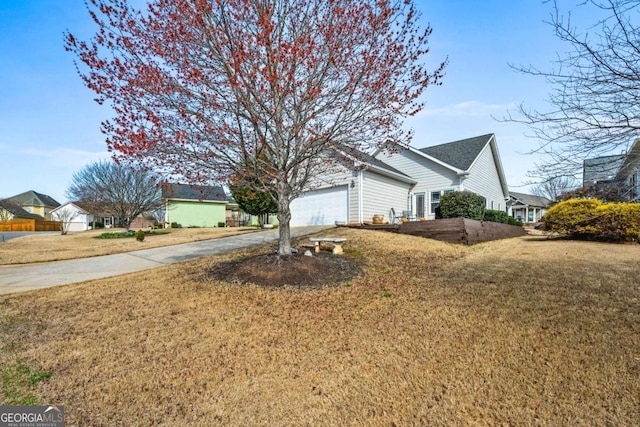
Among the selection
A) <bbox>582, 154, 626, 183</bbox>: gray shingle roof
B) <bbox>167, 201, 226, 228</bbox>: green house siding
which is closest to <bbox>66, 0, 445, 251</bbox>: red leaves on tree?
<bbox>582, 154, 626, 183</bbox>: gray shingle roof

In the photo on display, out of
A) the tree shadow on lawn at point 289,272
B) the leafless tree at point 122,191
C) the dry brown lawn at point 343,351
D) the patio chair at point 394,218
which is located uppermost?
the leafless tree at point 122,191

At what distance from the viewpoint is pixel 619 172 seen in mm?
3869

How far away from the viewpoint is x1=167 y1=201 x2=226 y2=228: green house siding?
99.0 feet

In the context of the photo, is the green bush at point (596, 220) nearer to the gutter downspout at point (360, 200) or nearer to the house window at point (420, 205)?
the house window at point (420, 205)

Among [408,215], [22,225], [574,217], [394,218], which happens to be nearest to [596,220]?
[574,217]

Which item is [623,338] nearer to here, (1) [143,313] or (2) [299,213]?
(1) [143,313]

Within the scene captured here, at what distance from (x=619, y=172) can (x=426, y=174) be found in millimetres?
13872

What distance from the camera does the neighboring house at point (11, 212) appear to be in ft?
108

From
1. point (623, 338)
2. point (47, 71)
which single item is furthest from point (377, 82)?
point (47, 71)

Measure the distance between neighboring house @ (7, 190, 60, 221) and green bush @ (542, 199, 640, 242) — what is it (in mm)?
67087

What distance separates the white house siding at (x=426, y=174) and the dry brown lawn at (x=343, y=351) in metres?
10.8

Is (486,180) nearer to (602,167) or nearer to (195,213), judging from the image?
(602,167)

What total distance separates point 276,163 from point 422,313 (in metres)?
4.28

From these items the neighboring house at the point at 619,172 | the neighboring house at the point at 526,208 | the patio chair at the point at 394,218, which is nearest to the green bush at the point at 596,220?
the patio chair at the point at 394,218
